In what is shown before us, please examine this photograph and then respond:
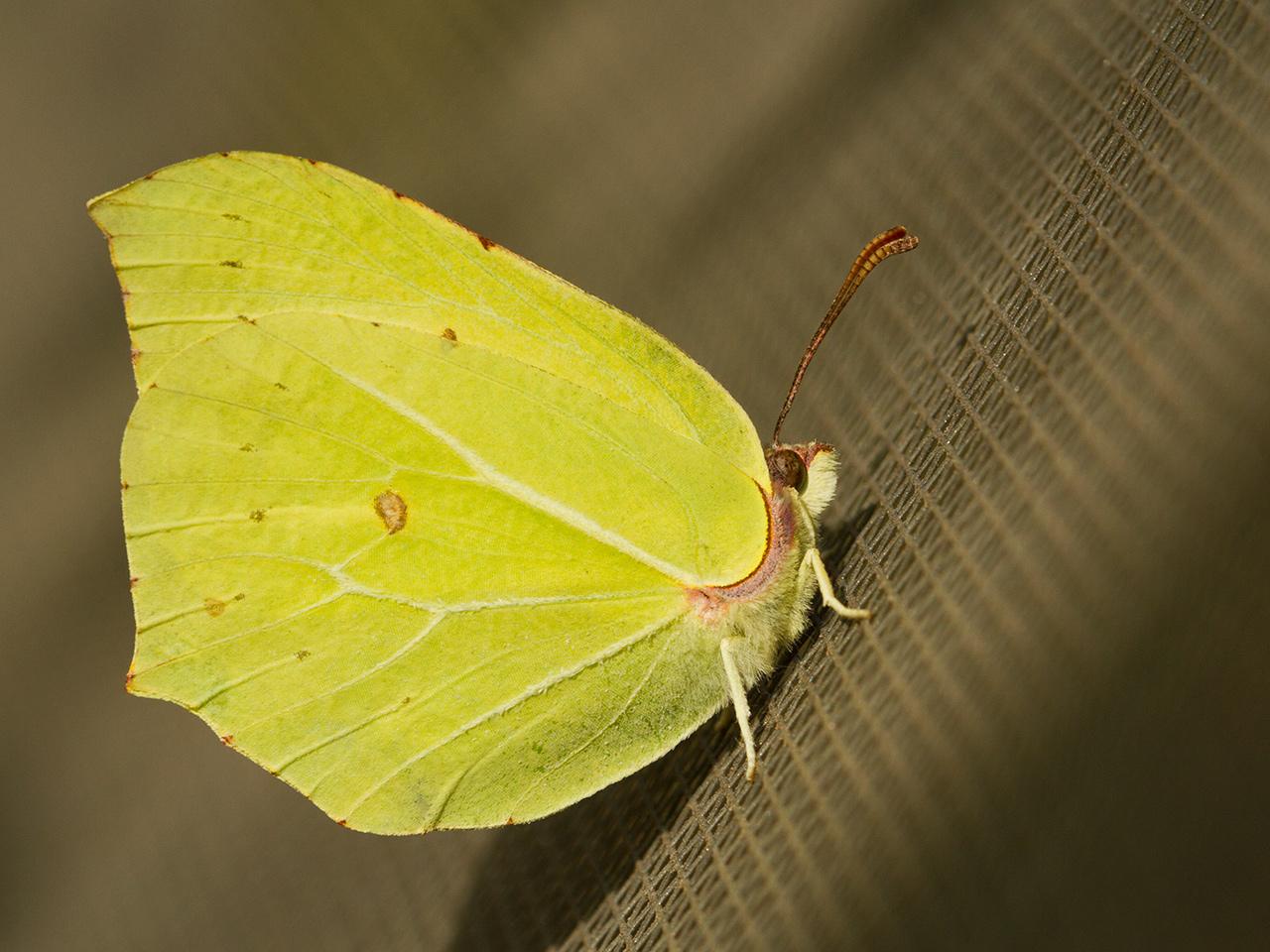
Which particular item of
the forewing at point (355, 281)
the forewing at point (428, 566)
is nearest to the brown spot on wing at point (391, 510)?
the forewing at point (428, 566)

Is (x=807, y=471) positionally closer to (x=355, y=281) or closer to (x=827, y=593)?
(x=827, y=593)

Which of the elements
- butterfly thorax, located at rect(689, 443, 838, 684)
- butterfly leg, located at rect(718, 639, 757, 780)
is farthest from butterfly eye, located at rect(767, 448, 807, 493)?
butterfly leg, located at rect(718, 639, 757, 780)

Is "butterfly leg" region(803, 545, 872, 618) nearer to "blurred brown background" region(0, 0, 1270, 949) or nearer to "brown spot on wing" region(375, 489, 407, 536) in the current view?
"blurred brown background" region(0, 0, 1270, 949)

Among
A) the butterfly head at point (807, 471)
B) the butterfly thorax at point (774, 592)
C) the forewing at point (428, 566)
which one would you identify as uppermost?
the butterfly head at point (807, 471)

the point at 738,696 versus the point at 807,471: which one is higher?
the point at 807,471

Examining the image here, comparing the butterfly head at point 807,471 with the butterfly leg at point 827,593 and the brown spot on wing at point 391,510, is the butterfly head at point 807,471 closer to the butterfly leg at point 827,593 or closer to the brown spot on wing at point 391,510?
the butterfly leg at point 827,593

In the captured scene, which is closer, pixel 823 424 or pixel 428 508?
pixel 428 508

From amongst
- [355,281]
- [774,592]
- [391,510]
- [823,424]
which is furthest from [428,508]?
[823,424]
